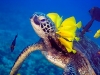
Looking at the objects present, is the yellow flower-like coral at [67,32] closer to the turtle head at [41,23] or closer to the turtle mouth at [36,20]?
the turtle head at [41,23]

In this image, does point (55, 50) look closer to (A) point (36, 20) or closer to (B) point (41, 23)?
(B) point (41, 23)

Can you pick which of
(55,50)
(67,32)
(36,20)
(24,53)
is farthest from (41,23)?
(24,53)

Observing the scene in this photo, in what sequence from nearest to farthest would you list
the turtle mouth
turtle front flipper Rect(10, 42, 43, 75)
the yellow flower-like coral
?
the turtle mouth, the yellow flower-like coral, turtle front flipper Rect(10, 42, 43, 75)

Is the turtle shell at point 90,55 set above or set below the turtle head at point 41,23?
below

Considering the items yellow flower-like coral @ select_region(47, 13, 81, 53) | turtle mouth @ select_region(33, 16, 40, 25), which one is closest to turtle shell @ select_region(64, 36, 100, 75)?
Result: yellow flower-like coral @ select_region(47, 13, 81, 53)

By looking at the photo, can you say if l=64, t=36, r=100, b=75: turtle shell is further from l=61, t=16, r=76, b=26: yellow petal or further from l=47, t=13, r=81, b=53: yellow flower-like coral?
l=61, t=16, r=76, b=26: yellow petal

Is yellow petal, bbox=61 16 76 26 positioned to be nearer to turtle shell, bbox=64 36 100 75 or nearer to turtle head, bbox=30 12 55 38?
turtle head, bbox=30 12 55 38

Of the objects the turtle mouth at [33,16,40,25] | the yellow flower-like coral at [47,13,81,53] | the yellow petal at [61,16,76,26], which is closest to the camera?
the turtle mouth at [33,16,40,25]

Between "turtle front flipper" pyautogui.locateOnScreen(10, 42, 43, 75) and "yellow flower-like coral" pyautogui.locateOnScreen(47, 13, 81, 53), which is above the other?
"turtle front flipper" pyautogui.locateOnScreen(10, 42, 43, 75)

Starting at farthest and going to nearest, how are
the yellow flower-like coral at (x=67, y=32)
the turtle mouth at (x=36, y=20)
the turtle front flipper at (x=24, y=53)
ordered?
the turtle front flipper at (x=24, y=53)
the yellow flower-like coral at (x=67, y=32)
the turtle mouth at (x=36, y=20)

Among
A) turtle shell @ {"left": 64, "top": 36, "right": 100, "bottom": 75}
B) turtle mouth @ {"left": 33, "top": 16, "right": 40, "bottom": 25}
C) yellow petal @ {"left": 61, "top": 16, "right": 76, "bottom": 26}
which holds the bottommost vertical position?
turtle shell @ {"left": 64, "top": 36, "right": 100, "bottom": 75}

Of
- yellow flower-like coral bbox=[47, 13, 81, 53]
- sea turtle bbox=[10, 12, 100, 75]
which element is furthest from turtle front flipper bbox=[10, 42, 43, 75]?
yellow flower-like coral bbox=[47, 13, 81, 53]

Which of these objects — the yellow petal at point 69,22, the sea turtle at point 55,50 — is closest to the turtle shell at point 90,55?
the sea turtle at point 55,50

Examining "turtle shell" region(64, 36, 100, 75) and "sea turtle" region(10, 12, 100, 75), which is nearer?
"sea turtle" region(10, 12, 100, 75)
